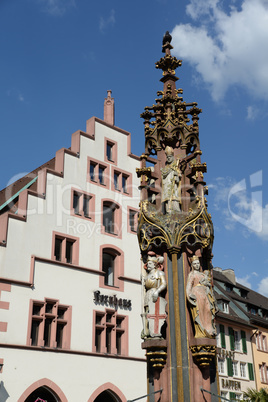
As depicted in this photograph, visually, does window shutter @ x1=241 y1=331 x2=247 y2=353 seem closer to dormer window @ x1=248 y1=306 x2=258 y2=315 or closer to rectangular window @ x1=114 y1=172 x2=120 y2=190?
dormer window @ x1=248 y1=306 x2=258 y2=315

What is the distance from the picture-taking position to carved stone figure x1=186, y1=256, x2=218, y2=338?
921cm

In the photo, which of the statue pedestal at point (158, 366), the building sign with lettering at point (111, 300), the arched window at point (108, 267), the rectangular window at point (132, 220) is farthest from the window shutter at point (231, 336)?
the statue pedestal at point (158, 366)

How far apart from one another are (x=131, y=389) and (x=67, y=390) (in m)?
3.67

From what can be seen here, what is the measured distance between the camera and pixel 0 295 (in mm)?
19641

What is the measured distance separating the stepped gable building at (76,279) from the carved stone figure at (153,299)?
1133 centimetres

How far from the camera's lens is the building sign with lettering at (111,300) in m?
23.3

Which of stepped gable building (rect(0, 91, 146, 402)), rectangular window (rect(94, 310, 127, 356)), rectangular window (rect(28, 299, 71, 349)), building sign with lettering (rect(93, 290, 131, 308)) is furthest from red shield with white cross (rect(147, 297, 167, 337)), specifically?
building sign with lettering (rect(93, 290, 131, 308))

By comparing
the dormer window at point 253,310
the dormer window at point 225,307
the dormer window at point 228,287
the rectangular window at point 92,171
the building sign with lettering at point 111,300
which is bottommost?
the building sign with lettering at point 111,300

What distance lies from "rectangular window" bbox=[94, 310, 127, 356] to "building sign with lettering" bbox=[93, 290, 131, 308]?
0.41 metres

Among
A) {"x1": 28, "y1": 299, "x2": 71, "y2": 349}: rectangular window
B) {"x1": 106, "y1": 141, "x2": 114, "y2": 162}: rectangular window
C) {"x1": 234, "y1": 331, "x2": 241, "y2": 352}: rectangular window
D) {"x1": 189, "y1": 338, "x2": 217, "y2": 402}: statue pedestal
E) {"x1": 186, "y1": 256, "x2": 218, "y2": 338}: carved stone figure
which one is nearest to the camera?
{"x1": 189, "y1": 338, "x2": 217, "y2": 402}: statue pedestal

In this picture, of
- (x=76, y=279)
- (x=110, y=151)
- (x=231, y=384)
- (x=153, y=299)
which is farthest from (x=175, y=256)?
(x=231, y=384)

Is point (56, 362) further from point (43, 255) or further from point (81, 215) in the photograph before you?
point (81, 215)

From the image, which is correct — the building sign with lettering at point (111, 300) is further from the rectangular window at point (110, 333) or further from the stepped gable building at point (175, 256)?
the stepped gable building at point (175, 256)

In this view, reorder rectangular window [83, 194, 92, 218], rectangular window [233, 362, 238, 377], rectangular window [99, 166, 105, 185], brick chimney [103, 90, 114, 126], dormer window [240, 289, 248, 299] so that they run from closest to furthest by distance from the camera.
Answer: rectangular window [83, 194, 92, 218] → rectangular window [99, 166, 105, 185] → brick chimney [103, 90, 114, 126] → rectangular window [233, 362, 238, 377] → dormer window [240, 289, 248, 299]
